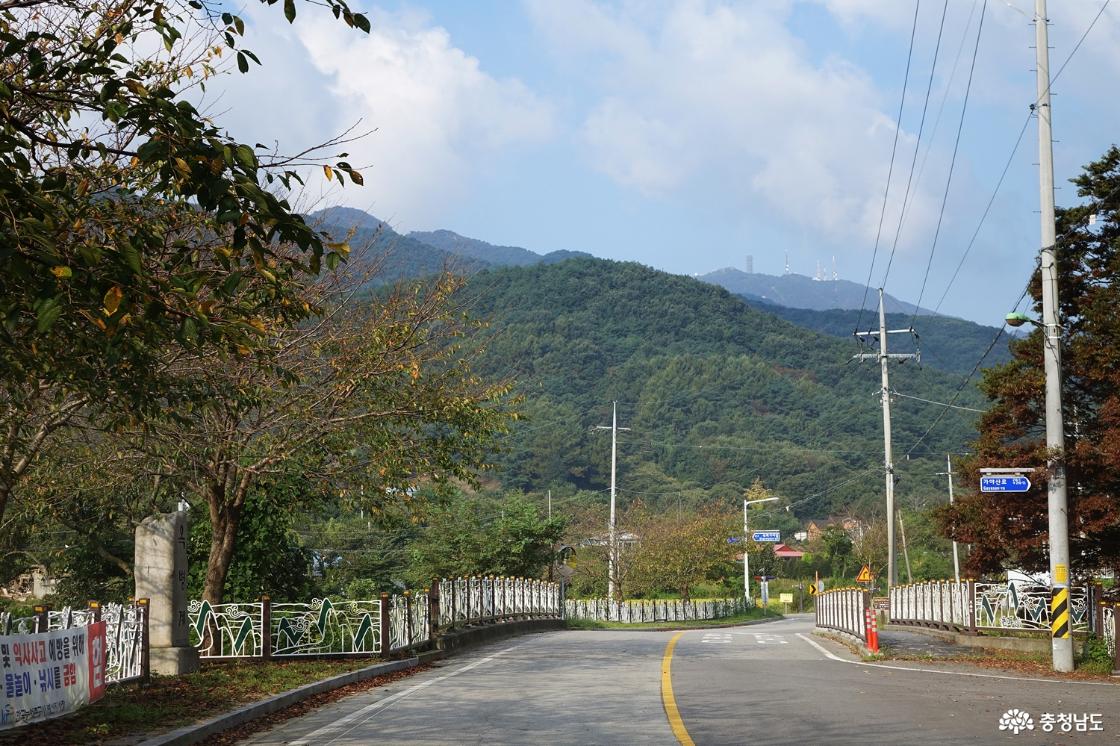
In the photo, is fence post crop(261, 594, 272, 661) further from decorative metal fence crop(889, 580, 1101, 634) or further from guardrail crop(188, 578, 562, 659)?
decorative metal fence crop(889, 580, 1101, 634)

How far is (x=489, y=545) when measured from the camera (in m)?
47.8

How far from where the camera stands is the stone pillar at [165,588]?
54.3 ft

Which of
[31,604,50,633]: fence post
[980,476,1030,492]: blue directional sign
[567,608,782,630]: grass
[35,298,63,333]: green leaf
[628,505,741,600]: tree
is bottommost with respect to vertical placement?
[567,608,782,630]: grass

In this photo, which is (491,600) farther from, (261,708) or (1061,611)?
(261,708)

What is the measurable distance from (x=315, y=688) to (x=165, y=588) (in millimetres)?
2617

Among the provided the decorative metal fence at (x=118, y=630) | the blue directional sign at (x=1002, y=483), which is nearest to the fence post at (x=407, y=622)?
the decorative metal fence at (x=118, y=630)

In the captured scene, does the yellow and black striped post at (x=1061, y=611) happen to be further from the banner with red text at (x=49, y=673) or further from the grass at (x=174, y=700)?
the banner with red text at (x=49, y=673)

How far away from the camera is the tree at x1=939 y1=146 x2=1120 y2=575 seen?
71.9 feet

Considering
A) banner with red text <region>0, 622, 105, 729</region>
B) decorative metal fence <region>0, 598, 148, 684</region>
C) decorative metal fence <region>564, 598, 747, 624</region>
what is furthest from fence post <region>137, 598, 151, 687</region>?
decorative metal fence <region>564, 598, 747, 624</region>

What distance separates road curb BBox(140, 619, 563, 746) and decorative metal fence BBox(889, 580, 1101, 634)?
11157mm

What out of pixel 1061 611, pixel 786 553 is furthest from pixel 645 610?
pixel 786 553

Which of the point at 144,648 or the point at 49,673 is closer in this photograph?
the point at 49,673

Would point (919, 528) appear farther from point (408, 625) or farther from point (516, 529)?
point (408, 625)

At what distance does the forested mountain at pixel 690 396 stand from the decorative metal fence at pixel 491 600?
5396 centimetres
